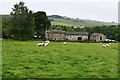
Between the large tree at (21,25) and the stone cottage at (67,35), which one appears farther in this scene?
the stone cottage at (67,35)

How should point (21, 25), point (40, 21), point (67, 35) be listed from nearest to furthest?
1. point (21, 25)
2. point (40, 21)
3. point (67, 35)

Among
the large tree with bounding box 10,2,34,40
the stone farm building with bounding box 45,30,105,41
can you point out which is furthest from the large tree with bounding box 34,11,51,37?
the large tree with bounding box 10,2,34,40

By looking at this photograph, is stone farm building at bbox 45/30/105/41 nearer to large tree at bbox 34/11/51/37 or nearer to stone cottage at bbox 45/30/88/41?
stone cottage at bbox 45/30/88/41

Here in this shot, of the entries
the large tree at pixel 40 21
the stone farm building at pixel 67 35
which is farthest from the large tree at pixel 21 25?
the stone farm building at pixel 67 35

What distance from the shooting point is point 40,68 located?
13.3 meters

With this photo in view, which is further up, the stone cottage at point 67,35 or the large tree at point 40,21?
the large tree at point 40,21

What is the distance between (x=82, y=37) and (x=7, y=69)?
2774 inches

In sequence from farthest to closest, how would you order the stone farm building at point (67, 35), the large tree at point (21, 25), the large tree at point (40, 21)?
the stone farm building at point (67, 35) → the large tree at point (40, 21) → the large tree at point (21, 25)

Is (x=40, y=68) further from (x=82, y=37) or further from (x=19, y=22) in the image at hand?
(x=82, y=37)

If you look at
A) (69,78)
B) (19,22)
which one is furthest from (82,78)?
(19,22)

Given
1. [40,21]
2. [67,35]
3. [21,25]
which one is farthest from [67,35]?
[21,25]

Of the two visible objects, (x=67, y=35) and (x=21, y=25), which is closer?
(x=21, y=25)

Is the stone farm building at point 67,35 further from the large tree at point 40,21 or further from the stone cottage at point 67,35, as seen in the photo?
the large tree at point 40,21

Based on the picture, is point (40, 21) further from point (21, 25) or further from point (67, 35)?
point (21, 25)
